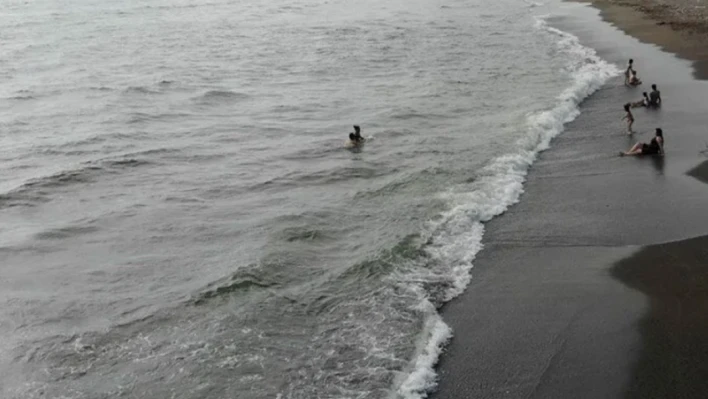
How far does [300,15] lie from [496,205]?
50.0m

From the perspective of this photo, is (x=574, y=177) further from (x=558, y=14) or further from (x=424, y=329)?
(x=558, y=14)

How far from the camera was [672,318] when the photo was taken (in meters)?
11.8

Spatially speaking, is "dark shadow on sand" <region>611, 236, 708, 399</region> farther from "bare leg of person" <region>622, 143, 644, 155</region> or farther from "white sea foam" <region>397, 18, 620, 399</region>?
"bare leg of person" <region>622, 143, 644, 155</region>

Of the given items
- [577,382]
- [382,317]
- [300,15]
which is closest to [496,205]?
[382,317]

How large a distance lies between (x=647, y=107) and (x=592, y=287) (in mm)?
14517

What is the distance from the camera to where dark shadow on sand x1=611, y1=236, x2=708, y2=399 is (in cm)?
1017

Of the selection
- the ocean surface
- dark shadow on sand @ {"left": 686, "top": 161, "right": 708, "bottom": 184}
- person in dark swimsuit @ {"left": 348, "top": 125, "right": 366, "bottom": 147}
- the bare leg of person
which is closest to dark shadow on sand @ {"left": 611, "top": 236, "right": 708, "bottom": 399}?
the ocean surface

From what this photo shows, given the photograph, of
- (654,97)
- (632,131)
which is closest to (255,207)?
(632,131)

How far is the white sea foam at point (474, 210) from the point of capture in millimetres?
11180

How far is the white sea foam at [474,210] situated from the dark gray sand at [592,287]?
254mm

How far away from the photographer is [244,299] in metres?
13.4

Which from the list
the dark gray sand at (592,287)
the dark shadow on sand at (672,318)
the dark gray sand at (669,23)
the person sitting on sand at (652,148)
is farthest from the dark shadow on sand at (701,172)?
the dark gray sand at (669,23)

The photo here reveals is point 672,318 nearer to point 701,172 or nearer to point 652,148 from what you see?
A: point 701,172

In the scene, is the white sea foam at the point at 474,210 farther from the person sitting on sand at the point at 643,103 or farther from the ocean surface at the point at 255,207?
the person sitting on sand at the point at 643,103
